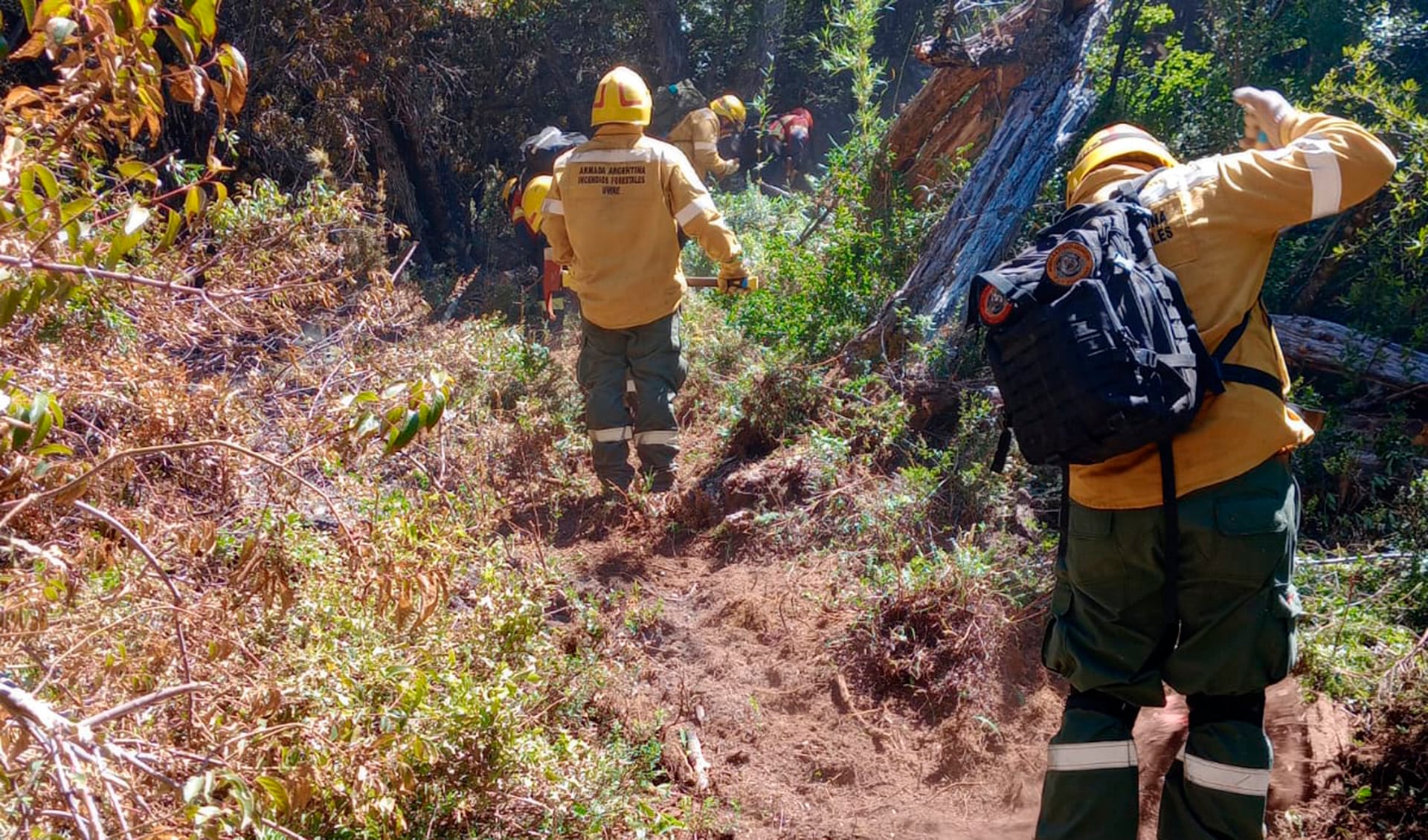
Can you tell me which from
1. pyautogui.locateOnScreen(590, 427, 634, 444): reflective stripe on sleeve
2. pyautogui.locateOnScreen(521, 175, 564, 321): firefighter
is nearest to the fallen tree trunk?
pyautogui.locateOnScreen(590, 427, 634, 444): reflective stripe on sleeve

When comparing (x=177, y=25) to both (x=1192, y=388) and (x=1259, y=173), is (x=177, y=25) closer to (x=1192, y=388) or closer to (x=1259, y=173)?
(x=1192, y=388)

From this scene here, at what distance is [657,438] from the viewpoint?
17.0 feet

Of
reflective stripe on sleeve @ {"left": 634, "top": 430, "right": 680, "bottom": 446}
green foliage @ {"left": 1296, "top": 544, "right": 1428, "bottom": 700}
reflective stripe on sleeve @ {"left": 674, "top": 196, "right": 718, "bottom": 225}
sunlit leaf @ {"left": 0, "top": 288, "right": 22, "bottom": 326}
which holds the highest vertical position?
sunlit leaf @ {"left": 0, "top": 288, "right": 22, "bottom": 326}

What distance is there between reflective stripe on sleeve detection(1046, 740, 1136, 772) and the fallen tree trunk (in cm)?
296

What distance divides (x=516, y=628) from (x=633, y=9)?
980 centimetres

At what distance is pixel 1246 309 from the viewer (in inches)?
100

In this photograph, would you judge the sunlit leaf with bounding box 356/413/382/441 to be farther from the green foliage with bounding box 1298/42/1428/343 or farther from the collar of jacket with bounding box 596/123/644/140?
the green foliage with bounding box 1298/42/1428/343

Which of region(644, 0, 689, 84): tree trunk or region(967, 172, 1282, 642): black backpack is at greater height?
region(644, 0, 689, 84): tree trunk

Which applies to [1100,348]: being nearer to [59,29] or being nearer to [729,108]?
[59,29]

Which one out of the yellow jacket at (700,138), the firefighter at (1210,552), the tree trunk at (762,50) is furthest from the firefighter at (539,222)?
the tree trunk at (762,50)

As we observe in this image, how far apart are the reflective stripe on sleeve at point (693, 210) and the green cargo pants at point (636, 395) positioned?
0.50 metres

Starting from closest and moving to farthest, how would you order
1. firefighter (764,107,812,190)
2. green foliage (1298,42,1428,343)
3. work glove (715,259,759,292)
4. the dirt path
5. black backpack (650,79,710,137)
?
the dirt path < green foliage (1298,42,1428,343) < work glove (715,259,759,292) < black backpack (650,79,710,137) < firefighter (764,107,812,190)

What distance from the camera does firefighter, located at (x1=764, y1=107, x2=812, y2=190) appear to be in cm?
1198

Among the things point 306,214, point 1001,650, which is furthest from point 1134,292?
point 306,214
